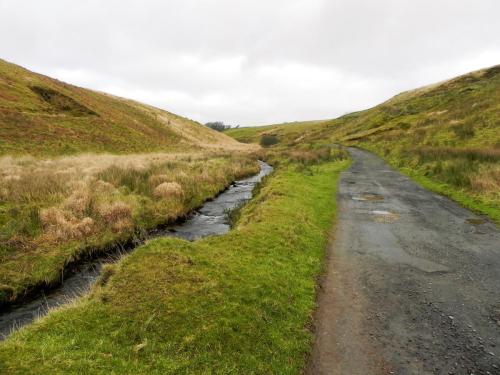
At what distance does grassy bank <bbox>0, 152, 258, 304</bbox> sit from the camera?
39.0 feet

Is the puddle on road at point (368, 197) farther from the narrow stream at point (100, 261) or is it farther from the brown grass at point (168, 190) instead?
the brown grass at point (168, 190)

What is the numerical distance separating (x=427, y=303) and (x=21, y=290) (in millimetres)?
12151

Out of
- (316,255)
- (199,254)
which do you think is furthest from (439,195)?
(199,254)

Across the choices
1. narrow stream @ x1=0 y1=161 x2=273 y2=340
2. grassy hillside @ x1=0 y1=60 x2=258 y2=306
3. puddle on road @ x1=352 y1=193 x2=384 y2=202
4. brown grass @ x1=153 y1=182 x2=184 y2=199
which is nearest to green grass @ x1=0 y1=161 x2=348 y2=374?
narrow stream @ x1=0 y1=161 x2=273 y2=340

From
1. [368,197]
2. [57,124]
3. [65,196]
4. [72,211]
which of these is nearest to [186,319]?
[72,211]

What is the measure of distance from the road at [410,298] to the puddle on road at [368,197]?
3.87 m

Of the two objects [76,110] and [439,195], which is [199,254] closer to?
[439,195]

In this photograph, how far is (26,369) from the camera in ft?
17.3

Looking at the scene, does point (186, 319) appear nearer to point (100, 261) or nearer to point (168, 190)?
point (100, 261)

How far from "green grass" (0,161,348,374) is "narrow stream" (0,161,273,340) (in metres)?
2.01

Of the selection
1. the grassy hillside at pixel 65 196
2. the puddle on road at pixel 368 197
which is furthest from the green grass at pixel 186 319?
the puddle on road at pixel 368 197

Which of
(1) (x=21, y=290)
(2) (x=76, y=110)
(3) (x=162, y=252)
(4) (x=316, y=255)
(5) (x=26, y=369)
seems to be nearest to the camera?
(5) (x=26, y=369)

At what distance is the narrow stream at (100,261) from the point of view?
31.4 ft

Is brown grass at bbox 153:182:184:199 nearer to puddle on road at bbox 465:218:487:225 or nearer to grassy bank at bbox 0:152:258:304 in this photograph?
grassy bank at bbox 0:152:258:304
